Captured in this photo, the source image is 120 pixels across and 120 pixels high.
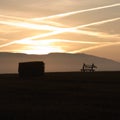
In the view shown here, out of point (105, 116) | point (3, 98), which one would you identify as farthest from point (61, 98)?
point (105, 116)

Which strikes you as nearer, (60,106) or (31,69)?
(60,106)

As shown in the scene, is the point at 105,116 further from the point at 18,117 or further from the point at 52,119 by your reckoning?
the point at 18,117

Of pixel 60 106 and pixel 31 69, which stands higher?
pixel 31 69

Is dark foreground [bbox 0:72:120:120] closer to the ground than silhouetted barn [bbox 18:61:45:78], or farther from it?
closer to the ground

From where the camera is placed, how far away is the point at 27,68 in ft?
191

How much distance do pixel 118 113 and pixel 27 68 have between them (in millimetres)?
36312

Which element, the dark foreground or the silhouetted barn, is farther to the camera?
the silhouetted barn

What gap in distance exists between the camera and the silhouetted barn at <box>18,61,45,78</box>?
57.5 m

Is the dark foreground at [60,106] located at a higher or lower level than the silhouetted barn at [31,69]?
lower

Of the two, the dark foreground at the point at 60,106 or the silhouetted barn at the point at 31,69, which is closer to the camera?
the dark foreground at the point at 60,106

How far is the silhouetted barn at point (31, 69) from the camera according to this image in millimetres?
57500

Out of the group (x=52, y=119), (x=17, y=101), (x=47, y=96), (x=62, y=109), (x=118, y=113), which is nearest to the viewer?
(x=52, y=119)

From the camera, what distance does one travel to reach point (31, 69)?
57719 millimetres

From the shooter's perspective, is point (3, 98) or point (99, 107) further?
point (3, 98)
